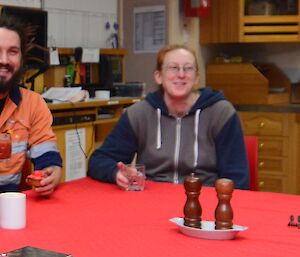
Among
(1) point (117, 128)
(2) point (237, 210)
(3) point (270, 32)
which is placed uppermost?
(3) point (270, 32)

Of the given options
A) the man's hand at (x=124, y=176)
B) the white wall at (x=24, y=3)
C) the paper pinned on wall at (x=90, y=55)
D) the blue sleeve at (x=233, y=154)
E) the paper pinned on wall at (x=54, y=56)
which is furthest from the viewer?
the paper pinned on wall at (x=90, y=55)

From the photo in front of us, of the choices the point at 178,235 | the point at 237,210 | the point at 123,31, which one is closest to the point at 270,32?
Answer: the point at 123,31

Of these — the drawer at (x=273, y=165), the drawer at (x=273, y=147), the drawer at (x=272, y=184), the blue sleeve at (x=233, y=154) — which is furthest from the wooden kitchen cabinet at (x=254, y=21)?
the blue sleeve at (x=233, y=154)

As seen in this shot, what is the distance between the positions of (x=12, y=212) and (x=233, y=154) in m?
A: 1.14

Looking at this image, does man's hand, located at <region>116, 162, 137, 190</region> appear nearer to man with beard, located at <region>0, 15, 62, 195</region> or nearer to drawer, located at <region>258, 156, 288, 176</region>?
man with beard, located at <region>0, 15, 62, 195</region>

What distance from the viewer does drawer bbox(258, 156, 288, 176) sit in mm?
4793

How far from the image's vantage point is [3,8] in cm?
371

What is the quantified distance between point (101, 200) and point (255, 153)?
2.83ft

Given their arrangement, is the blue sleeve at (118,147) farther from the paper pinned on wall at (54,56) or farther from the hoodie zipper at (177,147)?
the paper pinned on wall at (54,56)

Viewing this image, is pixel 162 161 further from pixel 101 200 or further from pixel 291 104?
pixel 291 104

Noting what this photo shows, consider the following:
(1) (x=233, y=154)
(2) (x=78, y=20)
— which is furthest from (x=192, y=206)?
(2) (x=78, y=20)

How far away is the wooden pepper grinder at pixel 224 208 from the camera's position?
1.58 metres

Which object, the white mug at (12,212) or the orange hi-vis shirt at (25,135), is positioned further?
the orange hi-vis shirt at (25,135)

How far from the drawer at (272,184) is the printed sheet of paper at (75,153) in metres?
1.50
